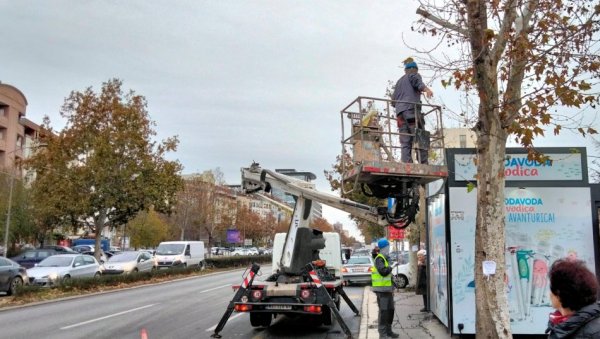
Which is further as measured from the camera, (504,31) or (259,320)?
(259,320)

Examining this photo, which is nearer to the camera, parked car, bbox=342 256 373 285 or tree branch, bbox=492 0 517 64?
tree branch, bbox=492 0 517 64

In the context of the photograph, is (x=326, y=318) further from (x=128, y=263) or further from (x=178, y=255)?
(x=178, y=255)

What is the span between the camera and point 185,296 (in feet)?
61.4

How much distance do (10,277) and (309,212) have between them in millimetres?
12920

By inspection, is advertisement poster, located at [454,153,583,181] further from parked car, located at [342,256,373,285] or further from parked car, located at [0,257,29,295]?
parked car, located at [342,256,373,285]

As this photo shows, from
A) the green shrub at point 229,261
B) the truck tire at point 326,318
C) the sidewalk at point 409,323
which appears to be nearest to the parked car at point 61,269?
the truck tire at point 326,318

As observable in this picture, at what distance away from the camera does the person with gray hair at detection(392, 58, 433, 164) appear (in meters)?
8.64

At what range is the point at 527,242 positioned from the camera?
9.20 m

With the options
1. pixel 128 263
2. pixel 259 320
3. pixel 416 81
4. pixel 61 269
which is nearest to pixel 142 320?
pixel 259 320

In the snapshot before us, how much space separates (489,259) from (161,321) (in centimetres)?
872

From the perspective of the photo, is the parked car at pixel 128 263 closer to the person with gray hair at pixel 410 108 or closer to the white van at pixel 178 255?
the white van at pixel 178 255

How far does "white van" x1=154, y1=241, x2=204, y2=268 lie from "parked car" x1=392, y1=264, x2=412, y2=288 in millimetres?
15473

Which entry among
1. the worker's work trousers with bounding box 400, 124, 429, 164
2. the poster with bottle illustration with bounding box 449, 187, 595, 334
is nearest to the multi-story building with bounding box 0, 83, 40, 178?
the worker's work trousers with bounding box 400, 124, 429, 164

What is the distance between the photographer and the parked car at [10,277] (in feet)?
58.2
